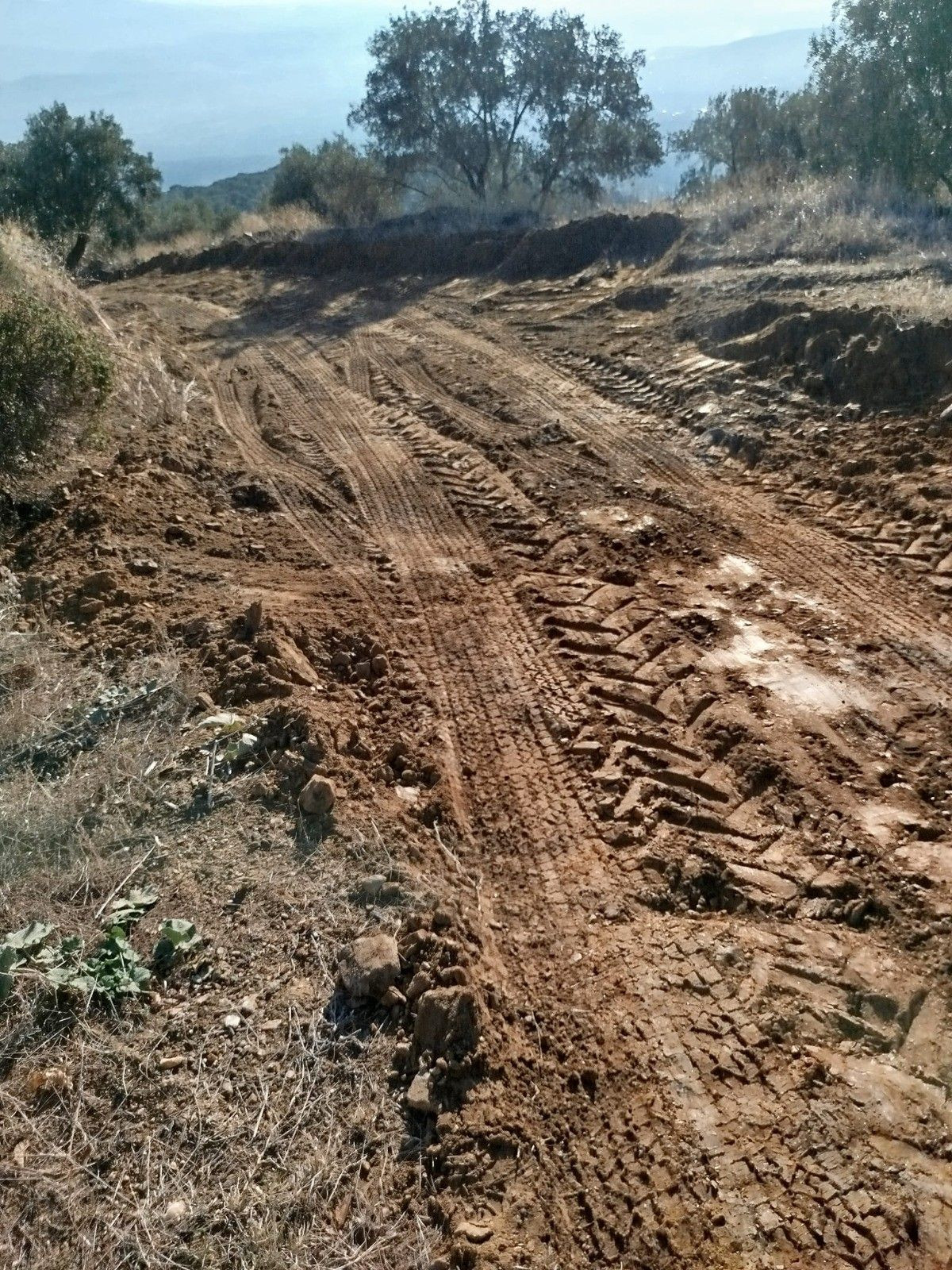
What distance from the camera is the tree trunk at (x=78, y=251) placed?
20688 mm

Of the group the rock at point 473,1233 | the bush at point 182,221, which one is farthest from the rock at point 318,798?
the bush at point 182,221

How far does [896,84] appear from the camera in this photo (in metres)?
14.8

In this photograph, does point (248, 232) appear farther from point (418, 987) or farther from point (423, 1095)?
point (423, 1095)

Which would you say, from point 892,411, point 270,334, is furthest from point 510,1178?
point 270,334

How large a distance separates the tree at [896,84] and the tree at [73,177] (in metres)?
15.3

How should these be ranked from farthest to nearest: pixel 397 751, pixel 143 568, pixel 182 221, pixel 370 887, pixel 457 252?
pixel 182 221 → pixel 457 252 → pixel 143 568 → pixel 397 751 → pixel 370 887

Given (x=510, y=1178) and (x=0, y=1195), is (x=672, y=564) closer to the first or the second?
(x=510, y=1178)

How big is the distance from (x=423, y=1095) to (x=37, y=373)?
6.00 metres

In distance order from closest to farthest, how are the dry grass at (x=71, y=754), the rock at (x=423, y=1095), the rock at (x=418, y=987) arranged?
the rock at (x=423, y=1095), the rock at (x=418, y=987), the dry grass at (x=71, y=754)

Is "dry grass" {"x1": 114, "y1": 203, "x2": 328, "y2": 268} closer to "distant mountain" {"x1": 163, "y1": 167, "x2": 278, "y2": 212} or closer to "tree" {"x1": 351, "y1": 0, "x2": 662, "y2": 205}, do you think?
"tree" {"x1": 351, "y1": 0, "x2": 662, "y2": 205}

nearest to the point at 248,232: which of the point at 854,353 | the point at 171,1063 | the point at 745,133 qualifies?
the point at 745,133

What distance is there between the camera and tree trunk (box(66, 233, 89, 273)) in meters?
20.7

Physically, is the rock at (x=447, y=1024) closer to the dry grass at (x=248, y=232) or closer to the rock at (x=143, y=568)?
the rock at (x=143, y=568)

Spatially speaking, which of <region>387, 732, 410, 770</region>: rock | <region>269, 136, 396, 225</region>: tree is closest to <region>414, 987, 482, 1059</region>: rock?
<region>387, 732, 410, 770</region>: rock
